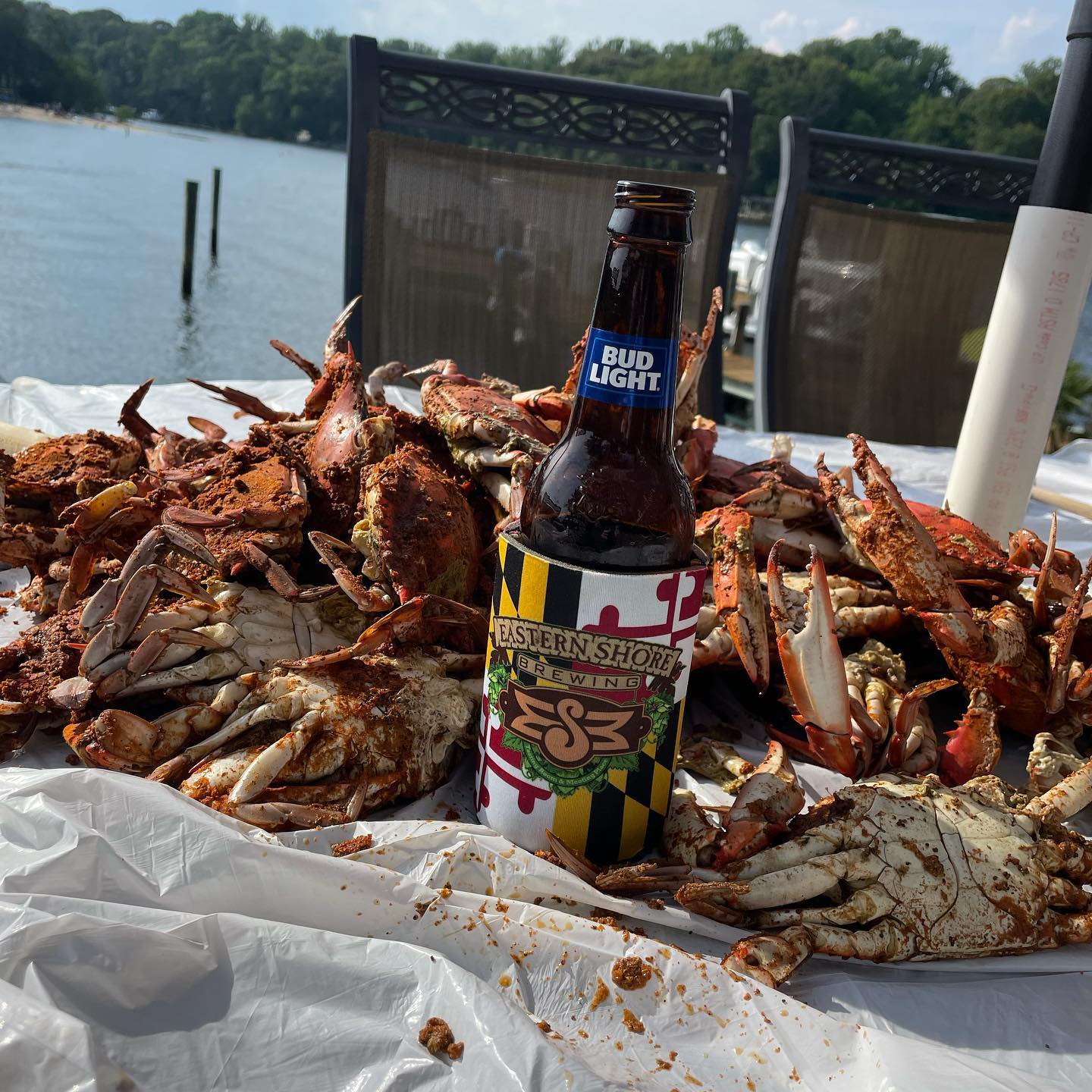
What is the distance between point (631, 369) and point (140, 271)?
15467 millimetres

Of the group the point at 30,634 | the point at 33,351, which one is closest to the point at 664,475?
the point at 30,634

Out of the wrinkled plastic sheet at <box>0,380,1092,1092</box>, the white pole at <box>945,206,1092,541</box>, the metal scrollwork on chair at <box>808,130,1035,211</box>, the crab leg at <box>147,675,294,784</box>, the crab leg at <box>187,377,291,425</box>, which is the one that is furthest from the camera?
the metal scrollwork on chair at <box>808,130,1035,211</box>

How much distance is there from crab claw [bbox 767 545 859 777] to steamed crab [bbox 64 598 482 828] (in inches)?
15.0

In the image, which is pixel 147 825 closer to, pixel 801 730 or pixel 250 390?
pixel 801 730

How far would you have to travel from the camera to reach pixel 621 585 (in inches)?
34.7

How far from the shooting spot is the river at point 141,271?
36.2 feet

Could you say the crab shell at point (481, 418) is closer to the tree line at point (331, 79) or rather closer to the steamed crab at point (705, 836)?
the steamed crab at point (705, 836)

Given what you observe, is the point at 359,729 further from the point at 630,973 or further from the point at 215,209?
the point at 215,209

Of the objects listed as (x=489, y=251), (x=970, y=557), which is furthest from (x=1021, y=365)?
(x=489, y=251)

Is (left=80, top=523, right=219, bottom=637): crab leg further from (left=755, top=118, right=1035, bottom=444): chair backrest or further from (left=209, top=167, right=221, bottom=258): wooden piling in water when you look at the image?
(left=209, top=167, right=221, bottom=258): wooden piling in water

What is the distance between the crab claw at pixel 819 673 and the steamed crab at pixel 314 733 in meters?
0.38

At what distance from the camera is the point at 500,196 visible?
328 cm

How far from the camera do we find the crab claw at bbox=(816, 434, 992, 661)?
1222mm

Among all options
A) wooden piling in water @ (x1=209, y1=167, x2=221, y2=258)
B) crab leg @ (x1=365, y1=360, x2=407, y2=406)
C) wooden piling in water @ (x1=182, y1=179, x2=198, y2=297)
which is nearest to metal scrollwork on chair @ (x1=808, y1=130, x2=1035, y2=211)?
crab leg @ (x1=365, y1=360, x2=407, y2=406)
